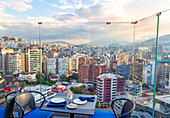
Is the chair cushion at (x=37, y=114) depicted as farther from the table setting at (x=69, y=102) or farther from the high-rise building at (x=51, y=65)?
the high-rise building at (x=51, y=65)

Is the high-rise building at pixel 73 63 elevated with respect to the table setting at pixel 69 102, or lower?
elevated

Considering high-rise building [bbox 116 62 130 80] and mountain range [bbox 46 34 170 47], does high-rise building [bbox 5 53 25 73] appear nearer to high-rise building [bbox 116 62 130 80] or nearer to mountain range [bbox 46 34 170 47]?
mountain range [bbox 46 34 170 47]

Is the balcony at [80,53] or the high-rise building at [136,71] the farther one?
the balcony at [80,53]

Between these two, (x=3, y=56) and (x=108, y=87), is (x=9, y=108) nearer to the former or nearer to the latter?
(x=108, y=87)

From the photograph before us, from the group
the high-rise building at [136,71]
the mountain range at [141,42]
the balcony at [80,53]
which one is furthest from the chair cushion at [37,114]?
the high-rise building at [136,71]

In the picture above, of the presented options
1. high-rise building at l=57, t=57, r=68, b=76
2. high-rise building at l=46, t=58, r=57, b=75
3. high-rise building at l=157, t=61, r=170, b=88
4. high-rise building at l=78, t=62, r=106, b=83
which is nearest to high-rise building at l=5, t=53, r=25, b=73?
high-rise building at l=46, t=58, r=57, b=75

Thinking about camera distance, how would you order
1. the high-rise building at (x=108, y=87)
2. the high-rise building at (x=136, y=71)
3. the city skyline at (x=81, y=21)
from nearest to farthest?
the high-rise building at (x=136, y=71), the high-rise building at (x=108, y=87), the city skyline at (x=81, y=21)

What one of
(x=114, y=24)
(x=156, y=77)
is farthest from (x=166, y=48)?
(x=114, y=24)
